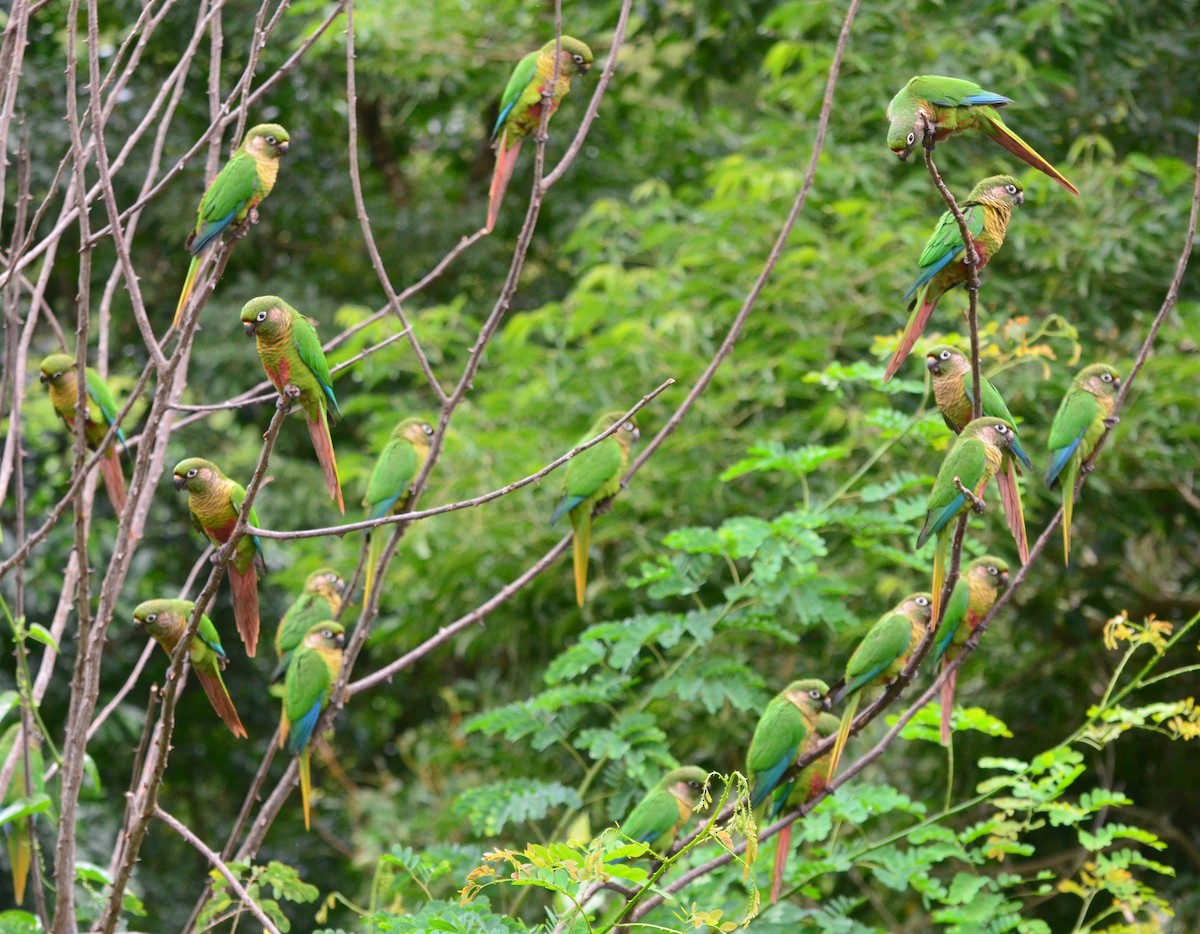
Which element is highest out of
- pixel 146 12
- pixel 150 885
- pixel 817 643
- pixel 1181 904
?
pixel 146 12

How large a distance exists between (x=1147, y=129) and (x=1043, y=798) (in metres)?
3.88

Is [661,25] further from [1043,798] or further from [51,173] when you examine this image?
[1043,798]

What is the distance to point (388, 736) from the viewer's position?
325 inches

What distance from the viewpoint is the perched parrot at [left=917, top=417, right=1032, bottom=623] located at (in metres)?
2.03

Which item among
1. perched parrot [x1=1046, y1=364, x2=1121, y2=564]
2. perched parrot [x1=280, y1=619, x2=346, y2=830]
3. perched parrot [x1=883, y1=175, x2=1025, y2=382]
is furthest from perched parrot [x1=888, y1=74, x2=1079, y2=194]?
perched parrot [x1=280, y1=619, x2=346, y2=830]

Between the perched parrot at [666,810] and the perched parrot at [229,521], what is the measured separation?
2.95 ft

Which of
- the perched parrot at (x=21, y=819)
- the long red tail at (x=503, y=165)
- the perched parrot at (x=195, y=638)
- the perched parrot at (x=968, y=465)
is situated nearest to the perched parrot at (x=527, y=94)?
the long red tail at (x=503, y=165)

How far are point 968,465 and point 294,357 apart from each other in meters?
1.16

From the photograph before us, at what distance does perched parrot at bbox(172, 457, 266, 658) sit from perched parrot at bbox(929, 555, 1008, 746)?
1.31 m

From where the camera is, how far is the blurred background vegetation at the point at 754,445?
346cm

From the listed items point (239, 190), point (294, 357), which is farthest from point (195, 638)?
point (239, 190)

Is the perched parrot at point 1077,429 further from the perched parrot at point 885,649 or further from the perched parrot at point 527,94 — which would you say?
the perched parrot at point 527,94

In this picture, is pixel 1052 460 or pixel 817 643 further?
pixel 817 643

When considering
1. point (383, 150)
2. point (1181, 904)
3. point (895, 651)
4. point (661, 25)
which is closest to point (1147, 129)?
point (661, 25)
